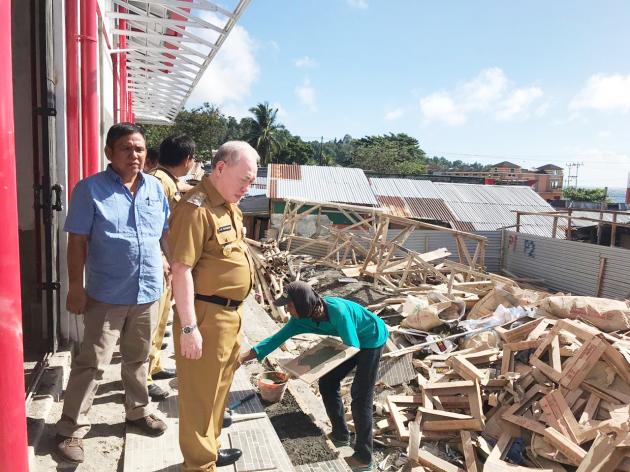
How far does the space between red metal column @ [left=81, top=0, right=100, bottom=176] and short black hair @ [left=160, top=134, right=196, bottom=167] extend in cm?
64

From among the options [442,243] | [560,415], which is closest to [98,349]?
[560,415]

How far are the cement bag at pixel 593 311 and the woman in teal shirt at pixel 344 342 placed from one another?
15.6 feet

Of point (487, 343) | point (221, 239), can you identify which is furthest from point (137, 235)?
point (487, 343)

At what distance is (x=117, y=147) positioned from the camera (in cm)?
271

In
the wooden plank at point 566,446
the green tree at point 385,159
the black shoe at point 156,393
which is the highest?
the green tree at point 385,159

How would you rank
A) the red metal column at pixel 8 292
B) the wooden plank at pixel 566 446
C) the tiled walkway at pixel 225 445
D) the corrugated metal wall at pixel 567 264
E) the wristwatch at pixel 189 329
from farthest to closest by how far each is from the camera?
the corrugated metal wall at pixel 567 264, the wooden plank at pixel 566 446, the tiled walkway at pixel 225 445, the wristwatch at pixel 189 329, the red metal column at pixel 8 292

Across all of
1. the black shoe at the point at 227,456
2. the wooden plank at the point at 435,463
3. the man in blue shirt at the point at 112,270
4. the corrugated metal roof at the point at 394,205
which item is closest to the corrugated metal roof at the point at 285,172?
the corrugated metal roof at the point at 394,205

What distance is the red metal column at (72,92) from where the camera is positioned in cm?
343

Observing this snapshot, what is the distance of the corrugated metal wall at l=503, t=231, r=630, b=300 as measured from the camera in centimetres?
1222

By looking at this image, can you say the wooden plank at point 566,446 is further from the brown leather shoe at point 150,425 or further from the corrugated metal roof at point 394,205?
the corrugated metal roof at point 394,205

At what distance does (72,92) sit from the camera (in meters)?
3.44

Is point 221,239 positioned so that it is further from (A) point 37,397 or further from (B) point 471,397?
(B) point 471,397

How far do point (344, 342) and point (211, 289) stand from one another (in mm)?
1512

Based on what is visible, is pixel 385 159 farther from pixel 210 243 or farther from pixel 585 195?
pixel 210 243
